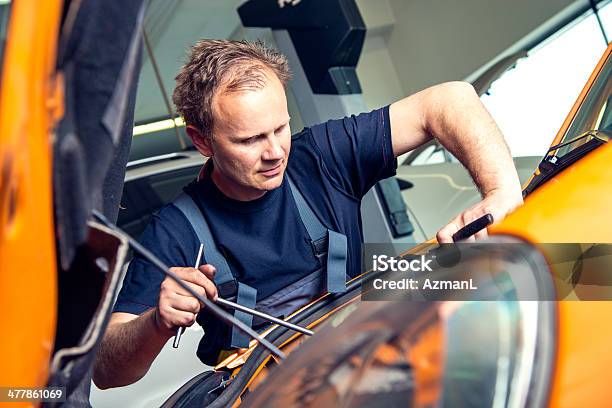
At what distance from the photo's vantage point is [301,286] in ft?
5.29

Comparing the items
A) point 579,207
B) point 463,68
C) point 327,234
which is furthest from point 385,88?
point 579,207

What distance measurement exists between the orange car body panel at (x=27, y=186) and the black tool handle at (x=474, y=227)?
568 mm

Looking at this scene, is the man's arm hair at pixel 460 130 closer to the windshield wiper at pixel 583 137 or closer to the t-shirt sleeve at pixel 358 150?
the t-shirt sleeve at pixel 358 150

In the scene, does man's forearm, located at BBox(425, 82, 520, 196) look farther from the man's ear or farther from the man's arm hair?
the man's ear

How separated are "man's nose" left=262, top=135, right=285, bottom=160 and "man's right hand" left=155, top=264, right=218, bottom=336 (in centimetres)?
37

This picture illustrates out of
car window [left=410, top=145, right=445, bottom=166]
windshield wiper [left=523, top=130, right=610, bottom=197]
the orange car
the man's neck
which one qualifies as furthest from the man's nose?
car window [left=410, top=145, right=445, bottom=166]

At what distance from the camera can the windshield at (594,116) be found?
151cm

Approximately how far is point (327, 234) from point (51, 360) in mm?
823

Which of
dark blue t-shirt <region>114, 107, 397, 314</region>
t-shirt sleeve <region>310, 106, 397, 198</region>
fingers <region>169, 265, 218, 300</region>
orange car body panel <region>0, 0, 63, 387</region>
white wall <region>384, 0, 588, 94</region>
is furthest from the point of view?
white wall <region>384, 0, 588, 94</region>

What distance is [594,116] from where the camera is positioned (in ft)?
5.10

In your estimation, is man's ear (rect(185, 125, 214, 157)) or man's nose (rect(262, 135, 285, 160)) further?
man's ear (rect(185, 125, 214, 157))

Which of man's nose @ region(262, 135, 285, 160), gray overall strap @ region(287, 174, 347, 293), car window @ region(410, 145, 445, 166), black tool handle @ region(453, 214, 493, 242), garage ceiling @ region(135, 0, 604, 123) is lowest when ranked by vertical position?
car window @ region(410, 145, 445, 166)

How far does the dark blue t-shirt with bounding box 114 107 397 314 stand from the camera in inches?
64.5

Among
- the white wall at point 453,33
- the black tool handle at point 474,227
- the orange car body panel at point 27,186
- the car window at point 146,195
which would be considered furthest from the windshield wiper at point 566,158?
the white wall at point 453,33
